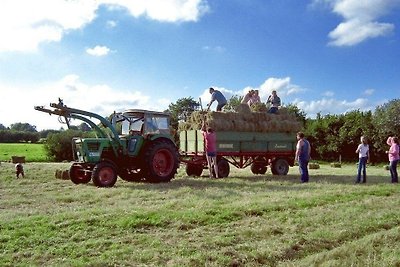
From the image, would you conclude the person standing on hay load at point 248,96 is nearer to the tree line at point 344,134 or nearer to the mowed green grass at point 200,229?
the mowed green grass at point 200,229

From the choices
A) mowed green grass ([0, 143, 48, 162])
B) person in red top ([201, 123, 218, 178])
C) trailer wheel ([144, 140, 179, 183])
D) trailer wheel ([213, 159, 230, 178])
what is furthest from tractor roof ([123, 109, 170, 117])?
mowed green grass ([0, 143, 48, 162])

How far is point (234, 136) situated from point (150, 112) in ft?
11.2

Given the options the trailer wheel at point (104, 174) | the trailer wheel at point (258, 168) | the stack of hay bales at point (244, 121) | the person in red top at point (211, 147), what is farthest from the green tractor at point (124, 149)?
the trailer wheel at point (258, 168)

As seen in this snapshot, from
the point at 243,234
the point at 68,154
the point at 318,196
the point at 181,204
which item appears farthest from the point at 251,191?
the point at 68,154

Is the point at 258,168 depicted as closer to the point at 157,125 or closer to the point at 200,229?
the point at 157,125

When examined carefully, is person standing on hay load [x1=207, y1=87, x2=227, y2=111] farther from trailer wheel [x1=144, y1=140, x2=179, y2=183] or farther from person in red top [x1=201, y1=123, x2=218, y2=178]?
trailer wheel [x1=144, y1=140, x2=179, y2=183]

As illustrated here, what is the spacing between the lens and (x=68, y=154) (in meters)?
39.6

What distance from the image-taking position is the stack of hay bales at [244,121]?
1640cm

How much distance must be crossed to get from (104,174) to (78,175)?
5.58ft

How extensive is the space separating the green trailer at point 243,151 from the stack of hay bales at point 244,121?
0.19m

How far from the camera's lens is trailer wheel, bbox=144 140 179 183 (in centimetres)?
1426

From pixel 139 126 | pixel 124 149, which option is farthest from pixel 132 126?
pixel 124 149

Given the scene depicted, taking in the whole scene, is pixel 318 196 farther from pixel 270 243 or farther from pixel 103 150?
pixel 103 150

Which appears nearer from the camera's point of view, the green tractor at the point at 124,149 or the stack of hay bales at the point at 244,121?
the green tractor at the point at 124,149
